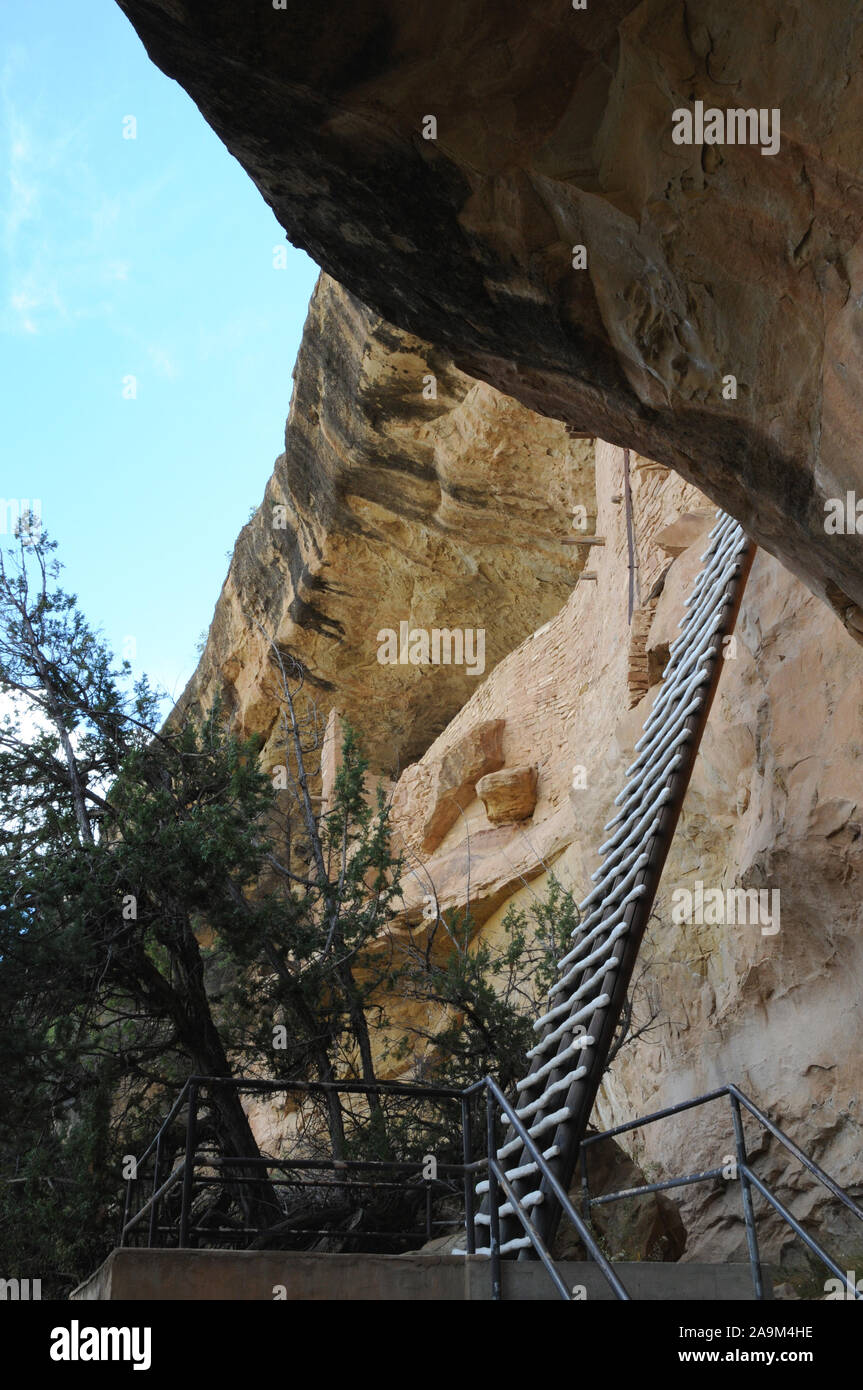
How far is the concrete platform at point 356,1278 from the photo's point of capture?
4.01 m

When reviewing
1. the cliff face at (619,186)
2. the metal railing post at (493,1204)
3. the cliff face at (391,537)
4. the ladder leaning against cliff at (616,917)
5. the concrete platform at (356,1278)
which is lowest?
the concrete platform at (356,1278)

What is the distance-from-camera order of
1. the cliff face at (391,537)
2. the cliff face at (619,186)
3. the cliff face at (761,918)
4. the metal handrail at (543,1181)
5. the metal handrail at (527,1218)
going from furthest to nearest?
the cliff face at (391,537) → the cliff face at (761,918) → the cliff face at (619,186) → the metal handrail at (543,1181) → the metal handrail at (527,1218)

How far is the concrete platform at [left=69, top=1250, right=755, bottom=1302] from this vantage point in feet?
13.2

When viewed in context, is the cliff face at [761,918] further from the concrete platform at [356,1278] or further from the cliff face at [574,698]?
the concrete platform at [356,1278]

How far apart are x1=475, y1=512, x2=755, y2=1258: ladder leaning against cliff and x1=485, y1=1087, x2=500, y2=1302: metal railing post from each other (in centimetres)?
12

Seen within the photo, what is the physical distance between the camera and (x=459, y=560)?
1841cm

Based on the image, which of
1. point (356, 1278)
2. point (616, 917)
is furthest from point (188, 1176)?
point (616, 917)

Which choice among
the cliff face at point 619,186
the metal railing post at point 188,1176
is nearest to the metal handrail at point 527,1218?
the metal railing post at point 188,1176

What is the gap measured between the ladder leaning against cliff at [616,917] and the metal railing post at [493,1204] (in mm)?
124

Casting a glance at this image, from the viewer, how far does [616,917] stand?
19.3 ft

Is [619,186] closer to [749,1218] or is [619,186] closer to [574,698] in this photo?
[749,1218]

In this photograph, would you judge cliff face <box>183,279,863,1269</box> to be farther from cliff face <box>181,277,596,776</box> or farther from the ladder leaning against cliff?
the ladder leaning against cliff

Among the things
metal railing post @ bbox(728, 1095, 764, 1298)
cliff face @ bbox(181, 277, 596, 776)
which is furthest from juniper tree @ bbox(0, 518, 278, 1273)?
cliff face @ bbox(181, 277, 596, 776)
